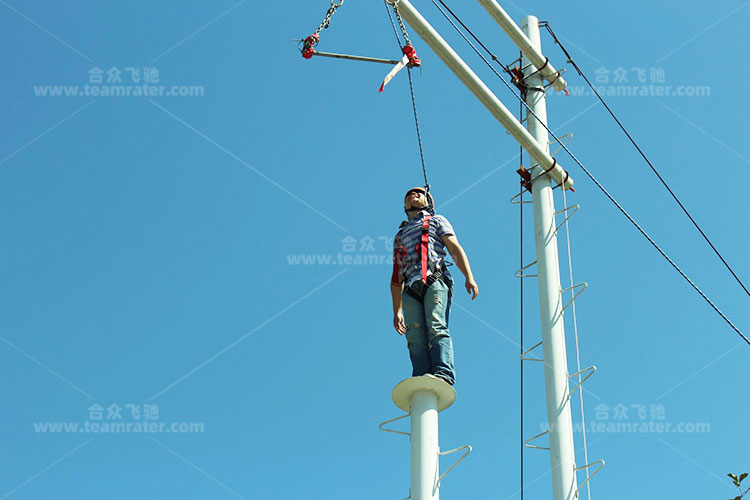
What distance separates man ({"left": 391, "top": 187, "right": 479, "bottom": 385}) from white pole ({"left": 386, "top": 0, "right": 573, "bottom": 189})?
5.60ft

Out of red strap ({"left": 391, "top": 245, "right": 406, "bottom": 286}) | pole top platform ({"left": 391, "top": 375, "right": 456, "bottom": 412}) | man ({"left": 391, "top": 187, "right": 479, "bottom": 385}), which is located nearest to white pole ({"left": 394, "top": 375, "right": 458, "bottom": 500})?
pole top platform ({"left": 391, "top": 375, "right": 456, "bottom": 412})

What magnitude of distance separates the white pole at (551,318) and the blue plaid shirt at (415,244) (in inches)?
86.9

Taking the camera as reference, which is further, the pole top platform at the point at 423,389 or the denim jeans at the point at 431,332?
the denim jeans at the point at 431,332

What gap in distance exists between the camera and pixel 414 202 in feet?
22.1

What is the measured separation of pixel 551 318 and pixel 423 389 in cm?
331

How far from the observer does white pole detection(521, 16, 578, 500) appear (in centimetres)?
751

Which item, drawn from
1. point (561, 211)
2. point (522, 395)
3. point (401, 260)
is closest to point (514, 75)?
point (561, 211)

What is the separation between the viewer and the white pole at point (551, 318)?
751cm

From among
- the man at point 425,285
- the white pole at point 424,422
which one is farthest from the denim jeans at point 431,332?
the white pole at point 424,422

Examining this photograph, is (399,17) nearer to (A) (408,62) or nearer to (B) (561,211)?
(A) (408,62)

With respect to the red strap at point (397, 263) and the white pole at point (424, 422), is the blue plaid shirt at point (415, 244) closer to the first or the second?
the red strap at point (397, 263)

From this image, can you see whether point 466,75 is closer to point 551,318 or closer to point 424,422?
point 551,318

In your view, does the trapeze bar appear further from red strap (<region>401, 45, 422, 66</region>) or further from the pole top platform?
the pole top platform

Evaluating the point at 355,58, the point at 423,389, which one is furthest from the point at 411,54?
the point at 423,389
